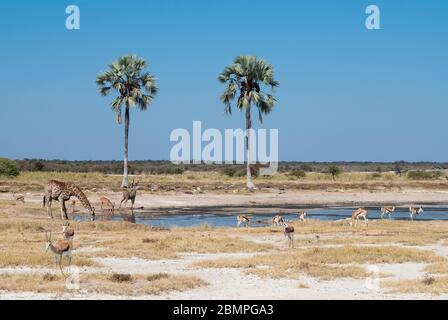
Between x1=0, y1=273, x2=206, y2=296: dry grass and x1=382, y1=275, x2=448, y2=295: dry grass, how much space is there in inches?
154

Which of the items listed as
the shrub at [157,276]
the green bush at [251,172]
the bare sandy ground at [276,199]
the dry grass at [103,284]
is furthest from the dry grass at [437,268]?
the green bush at [251,172]

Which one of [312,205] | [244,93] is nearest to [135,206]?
[312,205]

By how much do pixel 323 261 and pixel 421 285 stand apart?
4.40m

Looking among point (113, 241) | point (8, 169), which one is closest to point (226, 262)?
point (113, 241)

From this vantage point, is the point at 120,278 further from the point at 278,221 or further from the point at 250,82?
the point at 250,82

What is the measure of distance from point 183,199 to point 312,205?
921cm

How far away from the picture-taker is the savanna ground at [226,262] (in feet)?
46.0

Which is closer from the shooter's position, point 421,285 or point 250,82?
point 421,285

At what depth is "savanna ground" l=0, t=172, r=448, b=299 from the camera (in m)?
14.0

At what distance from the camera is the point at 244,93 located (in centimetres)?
5822

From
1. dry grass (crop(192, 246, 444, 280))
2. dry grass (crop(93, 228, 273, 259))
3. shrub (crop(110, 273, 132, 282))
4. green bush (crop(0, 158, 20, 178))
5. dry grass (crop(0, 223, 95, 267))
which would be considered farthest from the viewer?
green bush (crop(0, 158, 20, 178))

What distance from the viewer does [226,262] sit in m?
18.1

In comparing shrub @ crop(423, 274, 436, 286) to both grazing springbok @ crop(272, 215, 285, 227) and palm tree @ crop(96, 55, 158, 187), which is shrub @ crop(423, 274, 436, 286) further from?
palm tree @ crop(96, 55, 158, 187)

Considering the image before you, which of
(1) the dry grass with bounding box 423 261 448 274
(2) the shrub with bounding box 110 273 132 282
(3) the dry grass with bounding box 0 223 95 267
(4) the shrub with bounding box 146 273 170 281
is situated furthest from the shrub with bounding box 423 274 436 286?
(3) the dry grass with bounding box 0 223 95 267
